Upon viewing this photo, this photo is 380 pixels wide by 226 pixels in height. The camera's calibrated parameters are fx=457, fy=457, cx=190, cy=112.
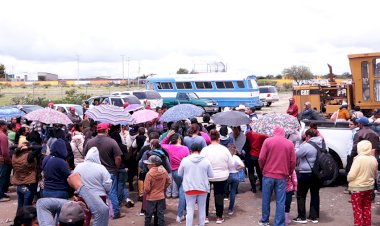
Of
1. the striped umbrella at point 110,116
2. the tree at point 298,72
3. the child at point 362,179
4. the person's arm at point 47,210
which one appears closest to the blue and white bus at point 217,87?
the striped umbrella at point 110,116

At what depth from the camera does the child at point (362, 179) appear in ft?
24.2

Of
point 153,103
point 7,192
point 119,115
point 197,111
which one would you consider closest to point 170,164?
point 119,115

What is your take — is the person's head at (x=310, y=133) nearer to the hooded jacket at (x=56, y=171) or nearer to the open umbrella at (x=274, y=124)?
the open umbrella at (x=274, y=124)

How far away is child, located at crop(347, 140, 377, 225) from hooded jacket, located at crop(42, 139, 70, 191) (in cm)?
454

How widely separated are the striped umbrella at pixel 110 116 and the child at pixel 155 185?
89.2 inches

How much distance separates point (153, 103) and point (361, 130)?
22.6m

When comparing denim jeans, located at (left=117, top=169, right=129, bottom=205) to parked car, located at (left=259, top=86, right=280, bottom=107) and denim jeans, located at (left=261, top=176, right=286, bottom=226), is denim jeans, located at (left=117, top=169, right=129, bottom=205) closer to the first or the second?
denim jeans, located at (left=261, top=176, right=286, bottom=226)

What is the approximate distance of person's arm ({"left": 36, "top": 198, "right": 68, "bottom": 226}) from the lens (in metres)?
4.96

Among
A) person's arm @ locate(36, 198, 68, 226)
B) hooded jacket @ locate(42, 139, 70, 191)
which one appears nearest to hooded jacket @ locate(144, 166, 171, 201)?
hooded jacket @ locate(42, 139, 70, 191)

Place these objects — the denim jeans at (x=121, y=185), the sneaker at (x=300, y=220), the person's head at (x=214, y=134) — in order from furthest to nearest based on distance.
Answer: the denim jeans at (x=121, y=185) → the sneaker at (x=300, y=220) → the person's head at (x=214, y=134)

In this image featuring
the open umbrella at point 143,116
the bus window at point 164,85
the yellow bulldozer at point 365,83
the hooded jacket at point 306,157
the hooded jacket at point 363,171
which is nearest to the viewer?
the hooded jacket at point 363,171

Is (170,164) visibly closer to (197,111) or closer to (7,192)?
(197,111)

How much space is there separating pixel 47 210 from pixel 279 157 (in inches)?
159

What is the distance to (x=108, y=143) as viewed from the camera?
827cm
